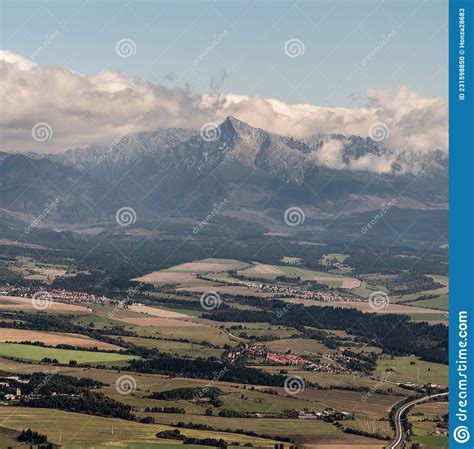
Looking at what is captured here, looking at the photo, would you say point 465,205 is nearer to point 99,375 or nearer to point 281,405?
point 281,405

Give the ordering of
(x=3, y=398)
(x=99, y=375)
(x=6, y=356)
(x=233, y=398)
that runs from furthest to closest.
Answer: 1. (x=6, y=356)
2. (x=99, y=375)
3. (x=233, y=398)
4. (x=3, y=398)

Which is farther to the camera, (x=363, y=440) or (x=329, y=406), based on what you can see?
(x=329, y=406)

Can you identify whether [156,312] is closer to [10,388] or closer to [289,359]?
[289,359]

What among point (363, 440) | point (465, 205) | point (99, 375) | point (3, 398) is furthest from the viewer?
point (99, 375)

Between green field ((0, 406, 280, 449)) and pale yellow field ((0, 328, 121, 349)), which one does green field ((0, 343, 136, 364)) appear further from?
green field ((0, 406, 280, 449))

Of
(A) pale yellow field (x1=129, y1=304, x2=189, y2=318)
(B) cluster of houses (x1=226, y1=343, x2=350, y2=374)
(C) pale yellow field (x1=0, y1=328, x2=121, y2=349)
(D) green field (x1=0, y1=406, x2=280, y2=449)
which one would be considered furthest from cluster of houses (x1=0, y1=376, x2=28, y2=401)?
(A) pale yellow field (x1=129, y1=304, x2=189, y2=318)

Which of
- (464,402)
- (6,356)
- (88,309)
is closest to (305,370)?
(6,356)

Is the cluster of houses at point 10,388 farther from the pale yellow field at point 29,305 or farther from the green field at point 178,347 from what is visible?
the pale yellow field at point 29,305
